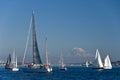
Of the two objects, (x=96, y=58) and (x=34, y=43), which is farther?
(x=96, y=58)

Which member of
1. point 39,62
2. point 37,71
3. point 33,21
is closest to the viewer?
point 37,71

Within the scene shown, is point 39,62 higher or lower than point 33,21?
lower

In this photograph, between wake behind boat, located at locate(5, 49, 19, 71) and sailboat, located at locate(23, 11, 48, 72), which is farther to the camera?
wake behind boat, located at locate(5, 49, 19, 71)

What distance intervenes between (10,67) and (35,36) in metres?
49.1

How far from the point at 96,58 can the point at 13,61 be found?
4261 cm

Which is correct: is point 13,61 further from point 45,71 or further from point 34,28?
point 45,71

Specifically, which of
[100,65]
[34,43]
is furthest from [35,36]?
[100,65]

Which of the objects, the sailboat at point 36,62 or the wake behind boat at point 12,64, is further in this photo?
the wake behind boat at point 12,64

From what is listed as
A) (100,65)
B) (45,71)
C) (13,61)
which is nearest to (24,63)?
(13,61)

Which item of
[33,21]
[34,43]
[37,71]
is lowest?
[37,71]

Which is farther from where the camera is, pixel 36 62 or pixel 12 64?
pixel 12 64

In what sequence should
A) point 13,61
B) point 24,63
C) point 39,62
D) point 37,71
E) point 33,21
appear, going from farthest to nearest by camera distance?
point 13,61
point 24,63
point 33,21
point 39,62
point 37,71

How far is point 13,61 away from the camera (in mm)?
188125

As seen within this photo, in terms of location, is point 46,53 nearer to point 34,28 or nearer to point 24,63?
point 34,28
